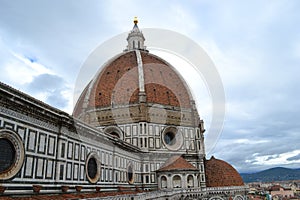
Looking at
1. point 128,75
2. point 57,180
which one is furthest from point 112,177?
point 128,75

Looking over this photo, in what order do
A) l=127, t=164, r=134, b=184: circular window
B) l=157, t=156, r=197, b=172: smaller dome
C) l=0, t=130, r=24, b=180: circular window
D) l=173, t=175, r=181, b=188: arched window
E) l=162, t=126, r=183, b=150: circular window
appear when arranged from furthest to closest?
l=162, t=126, r=183, b=150: circular window < l=157, t=156, r=197, b=172: smaller dome < l=173, t=175, r=181, b=188: arched window < l=127, t=164, r=134, b=184: circular window < l=0, t=130, r=24, b=180: circular window

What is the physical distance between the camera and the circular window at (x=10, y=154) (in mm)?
12484

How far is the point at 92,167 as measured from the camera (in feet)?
67.2

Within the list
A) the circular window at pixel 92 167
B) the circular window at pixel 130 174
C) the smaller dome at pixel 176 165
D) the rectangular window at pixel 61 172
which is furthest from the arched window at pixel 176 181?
the rectangular window at pixel 61 172

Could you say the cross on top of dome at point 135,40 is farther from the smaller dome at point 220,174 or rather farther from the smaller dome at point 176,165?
the smaller dome at point 220,174

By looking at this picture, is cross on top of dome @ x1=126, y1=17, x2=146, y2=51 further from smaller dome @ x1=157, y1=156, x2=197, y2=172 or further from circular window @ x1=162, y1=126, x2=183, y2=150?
smaller dome @ x1=157, y1=156, x2=197, y2=172

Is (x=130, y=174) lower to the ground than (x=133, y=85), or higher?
lower

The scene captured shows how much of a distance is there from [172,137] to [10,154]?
24380mm

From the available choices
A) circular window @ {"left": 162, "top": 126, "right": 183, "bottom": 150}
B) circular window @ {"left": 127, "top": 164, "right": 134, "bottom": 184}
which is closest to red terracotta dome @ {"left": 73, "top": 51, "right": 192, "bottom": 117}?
circular window @ {"left": 162, "top": 126, "right": 183, "bottom": 150}

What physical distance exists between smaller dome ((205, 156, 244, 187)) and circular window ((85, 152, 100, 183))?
19.6 m

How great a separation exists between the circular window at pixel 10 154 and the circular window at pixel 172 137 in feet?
73.6

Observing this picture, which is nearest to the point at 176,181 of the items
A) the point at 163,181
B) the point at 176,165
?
the point at 163,181

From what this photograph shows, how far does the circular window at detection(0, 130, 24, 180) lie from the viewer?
12.5 metres

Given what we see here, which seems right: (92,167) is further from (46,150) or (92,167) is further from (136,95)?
(136,95)
